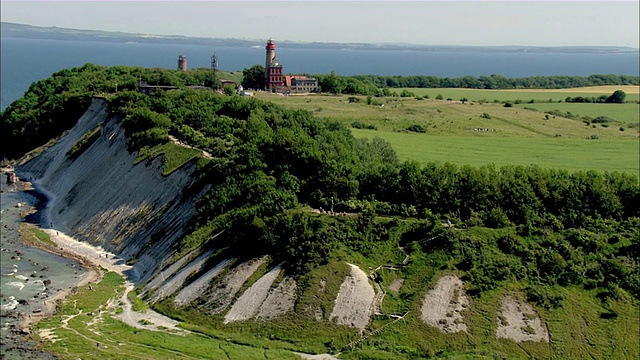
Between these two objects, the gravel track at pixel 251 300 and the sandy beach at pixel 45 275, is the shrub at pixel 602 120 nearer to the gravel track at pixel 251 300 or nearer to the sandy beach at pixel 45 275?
the gravel track at pixel 251 300

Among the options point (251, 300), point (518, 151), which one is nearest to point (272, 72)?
point (518, 151)

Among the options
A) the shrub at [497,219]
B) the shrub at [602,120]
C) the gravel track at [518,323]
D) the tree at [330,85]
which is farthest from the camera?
the tree at [330,85]

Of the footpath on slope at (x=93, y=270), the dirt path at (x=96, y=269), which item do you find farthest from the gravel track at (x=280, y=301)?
the dirt path at (x=96, y=269)

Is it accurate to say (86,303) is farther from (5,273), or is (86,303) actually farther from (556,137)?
(556,137)

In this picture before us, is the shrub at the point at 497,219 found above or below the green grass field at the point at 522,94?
below

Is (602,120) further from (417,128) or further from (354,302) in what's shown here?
(354,302)

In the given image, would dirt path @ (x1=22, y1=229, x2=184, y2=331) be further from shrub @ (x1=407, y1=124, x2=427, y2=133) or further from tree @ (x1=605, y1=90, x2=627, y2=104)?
tree @ (x1=605, y1=90, x2=627, y2=104)

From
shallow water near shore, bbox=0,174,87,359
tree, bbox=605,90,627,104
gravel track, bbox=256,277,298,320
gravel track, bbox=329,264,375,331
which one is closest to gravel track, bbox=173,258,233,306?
gravel track, bbox=256,277,298,320
